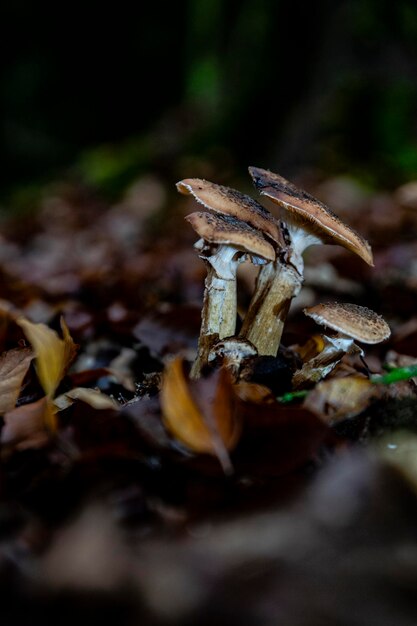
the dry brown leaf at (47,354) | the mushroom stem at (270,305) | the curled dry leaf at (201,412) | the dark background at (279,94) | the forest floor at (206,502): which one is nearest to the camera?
the forest floor at (206,502)

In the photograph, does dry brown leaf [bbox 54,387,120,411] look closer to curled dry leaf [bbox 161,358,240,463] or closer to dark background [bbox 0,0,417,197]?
curled dry leaf [bbox 161,358,240,463]

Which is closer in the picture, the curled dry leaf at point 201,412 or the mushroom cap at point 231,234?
the curled dry leaf at point 201,412

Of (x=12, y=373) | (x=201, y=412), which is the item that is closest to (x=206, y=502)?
(x=201, y=412)

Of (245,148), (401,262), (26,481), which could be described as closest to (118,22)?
(245,148)

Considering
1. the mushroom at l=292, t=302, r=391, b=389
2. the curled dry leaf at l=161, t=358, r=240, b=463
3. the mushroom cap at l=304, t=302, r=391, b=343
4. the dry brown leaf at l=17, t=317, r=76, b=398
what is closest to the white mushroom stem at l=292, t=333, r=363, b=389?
the mushroom at l=292, t=302, r=391, b=389

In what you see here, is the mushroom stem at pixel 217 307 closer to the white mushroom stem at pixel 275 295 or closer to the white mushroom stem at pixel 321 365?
Answer: the white mushroom stem at pixel 275 295

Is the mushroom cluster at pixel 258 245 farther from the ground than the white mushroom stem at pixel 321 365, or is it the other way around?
the mushroom cluster at pixel 258 245

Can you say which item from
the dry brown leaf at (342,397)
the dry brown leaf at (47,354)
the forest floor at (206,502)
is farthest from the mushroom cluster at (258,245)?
the dry brown leaf at (47,354)

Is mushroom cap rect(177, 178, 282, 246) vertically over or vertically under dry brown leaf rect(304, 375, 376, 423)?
over
